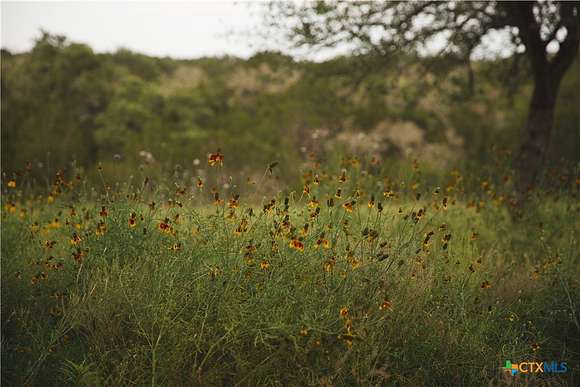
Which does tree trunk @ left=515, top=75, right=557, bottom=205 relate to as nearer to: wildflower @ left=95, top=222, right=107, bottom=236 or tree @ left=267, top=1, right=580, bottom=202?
tree @ left=267, top=1, right=580, bottom=202

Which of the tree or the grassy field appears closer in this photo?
the grassy field

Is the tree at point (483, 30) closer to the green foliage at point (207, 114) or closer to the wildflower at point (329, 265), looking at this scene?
the green foliage at point (207, 114)

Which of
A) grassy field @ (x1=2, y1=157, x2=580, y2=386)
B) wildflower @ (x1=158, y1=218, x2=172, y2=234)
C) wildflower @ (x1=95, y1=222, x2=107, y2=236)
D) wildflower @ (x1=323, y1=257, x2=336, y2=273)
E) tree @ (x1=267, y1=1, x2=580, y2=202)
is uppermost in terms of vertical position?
tree @ (x1=267, y1=1, x2=580, y2=202)

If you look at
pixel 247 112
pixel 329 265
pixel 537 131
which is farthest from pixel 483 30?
pixel 247 112

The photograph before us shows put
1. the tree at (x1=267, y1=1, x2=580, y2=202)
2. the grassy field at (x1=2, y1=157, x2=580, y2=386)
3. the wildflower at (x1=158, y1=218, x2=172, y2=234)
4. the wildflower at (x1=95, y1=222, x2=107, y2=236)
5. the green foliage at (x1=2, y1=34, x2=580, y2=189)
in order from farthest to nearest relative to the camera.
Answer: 1. the green foliage at (x1=2, y1=34, x2=580, y2=189)
2. the tree at (x1=267, y1=1, x2=580, y2=202)
3. the wildflower at (x1=95, y1=222, x2=107, y2=236)
4. the wildflower at (x1=158, y1=218, x2=172, y2=234)
5. the grassy field at (x1=2, y1=157, x2=580, y2=386)

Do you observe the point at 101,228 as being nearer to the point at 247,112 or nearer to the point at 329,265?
the point at 329,265

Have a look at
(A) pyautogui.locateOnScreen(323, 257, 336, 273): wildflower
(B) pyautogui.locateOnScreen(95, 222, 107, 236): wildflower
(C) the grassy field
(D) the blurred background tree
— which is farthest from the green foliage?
(A) pyautogui.locateOnScreen(323, 257, 336, 273): wildflower

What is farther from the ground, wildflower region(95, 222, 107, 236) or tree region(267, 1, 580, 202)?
tree region(267, 1, 580, 202)

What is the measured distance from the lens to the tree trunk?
7.23m

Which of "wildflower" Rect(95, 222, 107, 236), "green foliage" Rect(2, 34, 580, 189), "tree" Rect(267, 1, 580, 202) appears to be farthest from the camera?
"green foliage" Rect(2, 34, 580, 189)

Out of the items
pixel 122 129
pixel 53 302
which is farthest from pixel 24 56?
pixel 53 302

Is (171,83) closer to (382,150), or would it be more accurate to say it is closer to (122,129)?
(122,129)

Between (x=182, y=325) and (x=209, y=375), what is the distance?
35 centimetres

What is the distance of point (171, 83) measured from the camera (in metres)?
29.1
